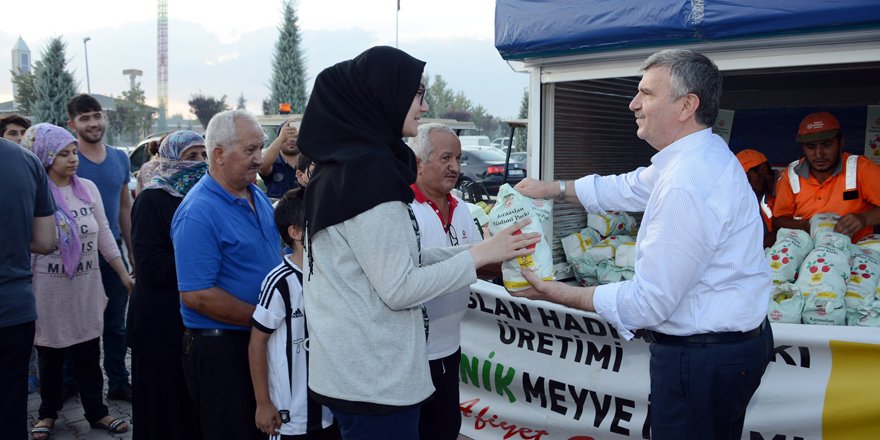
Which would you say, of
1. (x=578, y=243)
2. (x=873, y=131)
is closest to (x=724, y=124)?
(x=873, y=131)

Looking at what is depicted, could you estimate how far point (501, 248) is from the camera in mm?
2016

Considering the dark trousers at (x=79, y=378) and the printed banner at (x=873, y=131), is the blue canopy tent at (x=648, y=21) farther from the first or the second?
the dark trousers at (x=79, y=378)

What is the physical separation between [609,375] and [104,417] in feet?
10.4

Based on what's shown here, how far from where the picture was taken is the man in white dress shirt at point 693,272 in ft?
6.47

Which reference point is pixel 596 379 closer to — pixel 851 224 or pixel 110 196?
A: pixel 851 224

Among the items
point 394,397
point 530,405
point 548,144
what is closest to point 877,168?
point 548,144

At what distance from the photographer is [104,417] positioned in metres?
4.26

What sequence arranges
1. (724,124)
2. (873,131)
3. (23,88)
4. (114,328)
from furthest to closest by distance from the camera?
(23,88) < (724,124) < (873,131) < (114,328)

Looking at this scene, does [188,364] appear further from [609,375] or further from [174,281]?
[609,375]

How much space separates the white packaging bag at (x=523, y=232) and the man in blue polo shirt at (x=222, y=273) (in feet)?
3.41

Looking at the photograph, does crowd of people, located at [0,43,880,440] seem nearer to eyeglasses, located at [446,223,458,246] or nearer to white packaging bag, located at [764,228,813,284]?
eyeglasses, located at [446,223,458,246]

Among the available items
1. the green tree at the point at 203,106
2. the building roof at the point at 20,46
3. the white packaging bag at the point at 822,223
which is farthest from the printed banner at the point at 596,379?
the building roof at the point at 20,46

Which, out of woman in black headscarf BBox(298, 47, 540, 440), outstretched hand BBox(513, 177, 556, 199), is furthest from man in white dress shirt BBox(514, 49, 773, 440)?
outstretched hand BBox(513, 177, 556, 199)

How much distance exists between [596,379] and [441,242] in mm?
1357
